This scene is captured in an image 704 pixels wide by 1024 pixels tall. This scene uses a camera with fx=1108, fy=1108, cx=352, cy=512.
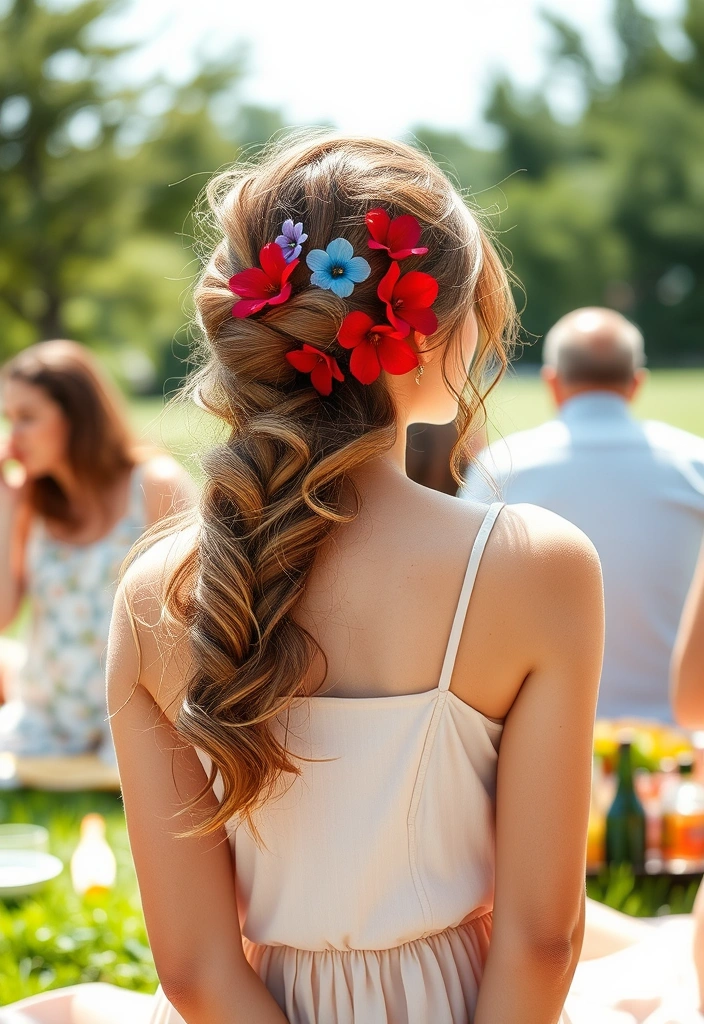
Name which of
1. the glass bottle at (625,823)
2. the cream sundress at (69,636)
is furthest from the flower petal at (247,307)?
the cream sundress at (69,636)

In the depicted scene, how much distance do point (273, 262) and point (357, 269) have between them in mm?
103

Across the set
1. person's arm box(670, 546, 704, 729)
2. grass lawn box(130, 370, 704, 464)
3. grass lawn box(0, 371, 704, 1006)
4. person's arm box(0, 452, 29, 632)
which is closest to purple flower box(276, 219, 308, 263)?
person's arm box(670, 546, 704, 729)

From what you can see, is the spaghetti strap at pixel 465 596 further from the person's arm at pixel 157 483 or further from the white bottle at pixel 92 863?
the person's arm at pixel 157 483

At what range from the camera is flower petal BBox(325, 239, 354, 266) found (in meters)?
1.29

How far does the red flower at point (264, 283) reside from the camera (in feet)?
4.30

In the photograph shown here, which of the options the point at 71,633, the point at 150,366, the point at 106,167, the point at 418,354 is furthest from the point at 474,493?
the point at 150,366

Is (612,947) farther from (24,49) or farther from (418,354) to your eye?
(24,49)

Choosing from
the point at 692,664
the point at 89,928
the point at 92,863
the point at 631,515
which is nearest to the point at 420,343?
the point at 692,664

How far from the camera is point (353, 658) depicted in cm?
134

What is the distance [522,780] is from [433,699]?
14 cm

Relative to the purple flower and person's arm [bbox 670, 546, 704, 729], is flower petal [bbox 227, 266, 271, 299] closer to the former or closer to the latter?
the purple flower

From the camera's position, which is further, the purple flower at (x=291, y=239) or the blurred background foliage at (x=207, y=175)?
the blurred background foliage at (x=207, y=175)

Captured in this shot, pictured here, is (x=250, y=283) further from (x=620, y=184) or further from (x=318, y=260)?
(x=620, y=184)

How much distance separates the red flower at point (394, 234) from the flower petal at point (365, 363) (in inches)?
4.4
